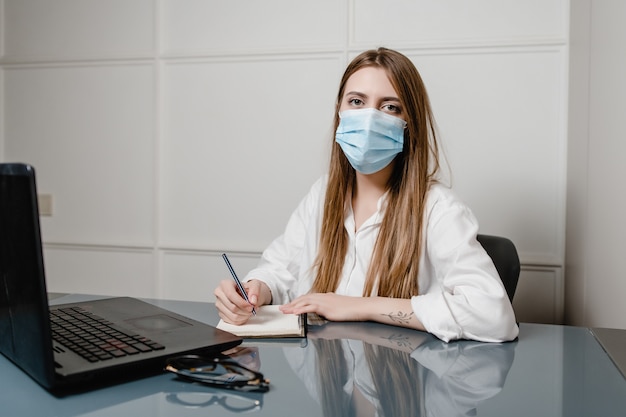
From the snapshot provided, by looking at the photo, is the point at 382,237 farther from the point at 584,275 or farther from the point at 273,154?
the point at 273,154

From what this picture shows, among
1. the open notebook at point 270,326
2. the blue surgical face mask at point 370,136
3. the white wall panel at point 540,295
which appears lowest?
the white wall panel at point 540,295

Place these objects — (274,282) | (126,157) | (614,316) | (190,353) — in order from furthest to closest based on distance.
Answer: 1. (126,157)
2. (274,282)
3. (614,316)
4. (190,353)

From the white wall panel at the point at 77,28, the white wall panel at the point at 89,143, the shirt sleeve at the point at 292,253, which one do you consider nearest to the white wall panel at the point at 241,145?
the white wall panel at the point at 89,143

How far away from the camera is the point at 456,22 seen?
2318mm

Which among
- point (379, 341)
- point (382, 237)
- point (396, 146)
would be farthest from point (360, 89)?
point (379, 341)

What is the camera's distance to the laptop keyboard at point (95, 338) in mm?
809

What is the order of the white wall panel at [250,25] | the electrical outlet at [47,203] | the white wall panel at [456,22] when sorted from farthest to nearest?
the electrical outlet at [47,203], the white wall panel at [250,25], the white wall panel at [456,22]

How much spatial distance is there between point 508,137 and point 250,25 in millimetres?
1247

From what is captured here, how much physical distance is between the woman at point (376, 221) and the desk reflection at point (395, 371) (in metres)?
0.16

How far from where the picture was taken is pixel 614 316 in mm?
1435

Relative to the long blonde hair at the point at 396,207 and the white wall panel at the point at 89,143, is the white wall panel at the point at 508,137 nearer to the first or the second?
the long blonde hair at the point at 396,207

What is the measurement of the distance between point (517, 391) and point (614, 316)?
32.5 inches

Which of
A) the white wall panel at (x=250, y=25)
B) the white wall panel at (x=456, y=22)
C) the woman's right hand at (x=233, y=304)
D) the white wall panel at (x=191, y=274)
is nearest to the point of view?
the woman's right hand at (x=233, y=304)

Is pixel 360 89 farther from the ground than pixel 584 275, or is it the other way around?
pixel 360 89
